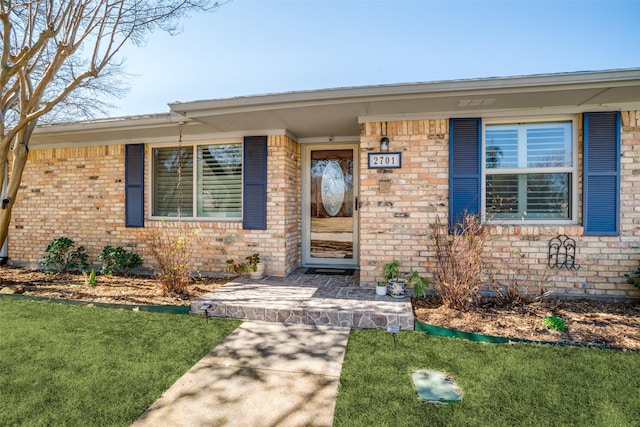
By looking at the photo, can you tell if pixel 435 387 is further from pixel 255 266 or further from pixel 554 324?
pixel 255 266

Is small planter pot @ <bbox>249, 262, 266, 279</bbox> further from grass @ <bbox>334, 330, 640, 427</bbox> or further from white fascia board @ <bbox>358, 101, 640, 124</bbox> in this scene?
white fascia board @ <bbox>358, 101, 640, 124</bbox>

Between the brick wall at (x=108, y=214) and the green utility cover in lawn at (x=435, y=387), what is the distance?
3211mm

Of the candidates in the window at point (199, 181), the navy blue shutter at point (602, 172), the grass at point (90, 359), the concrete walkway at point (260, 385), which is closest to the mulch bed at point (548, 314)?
the navy blue shutter at point (602, 172)

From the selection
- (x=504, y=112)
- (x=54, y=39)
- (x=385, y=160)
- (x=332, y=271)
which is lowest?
(x=332, y=271)

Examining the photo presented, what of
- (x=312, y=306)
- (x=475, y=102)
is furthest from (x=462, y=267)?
(x=475, y=102)

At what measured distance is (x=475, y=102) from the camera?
4.02 meters

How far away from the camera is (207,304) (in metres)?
3.88

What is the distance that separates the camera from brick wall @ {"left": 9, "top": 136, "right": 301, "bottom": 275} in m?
5.43

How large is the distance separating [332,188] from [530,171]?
3.10 meters

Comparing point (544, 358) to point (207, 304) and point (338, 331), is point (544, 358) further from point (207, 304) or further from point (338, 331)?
point (207, 304)

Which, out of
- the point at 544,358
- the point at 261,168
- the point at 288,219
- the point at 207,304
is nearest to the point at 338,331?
the point at 207,304

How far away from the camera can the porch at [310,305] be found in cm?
355

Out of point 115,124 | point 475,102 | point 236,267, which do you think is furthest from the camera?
point 236,267

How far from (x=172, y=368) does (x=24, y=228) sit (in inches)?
241
